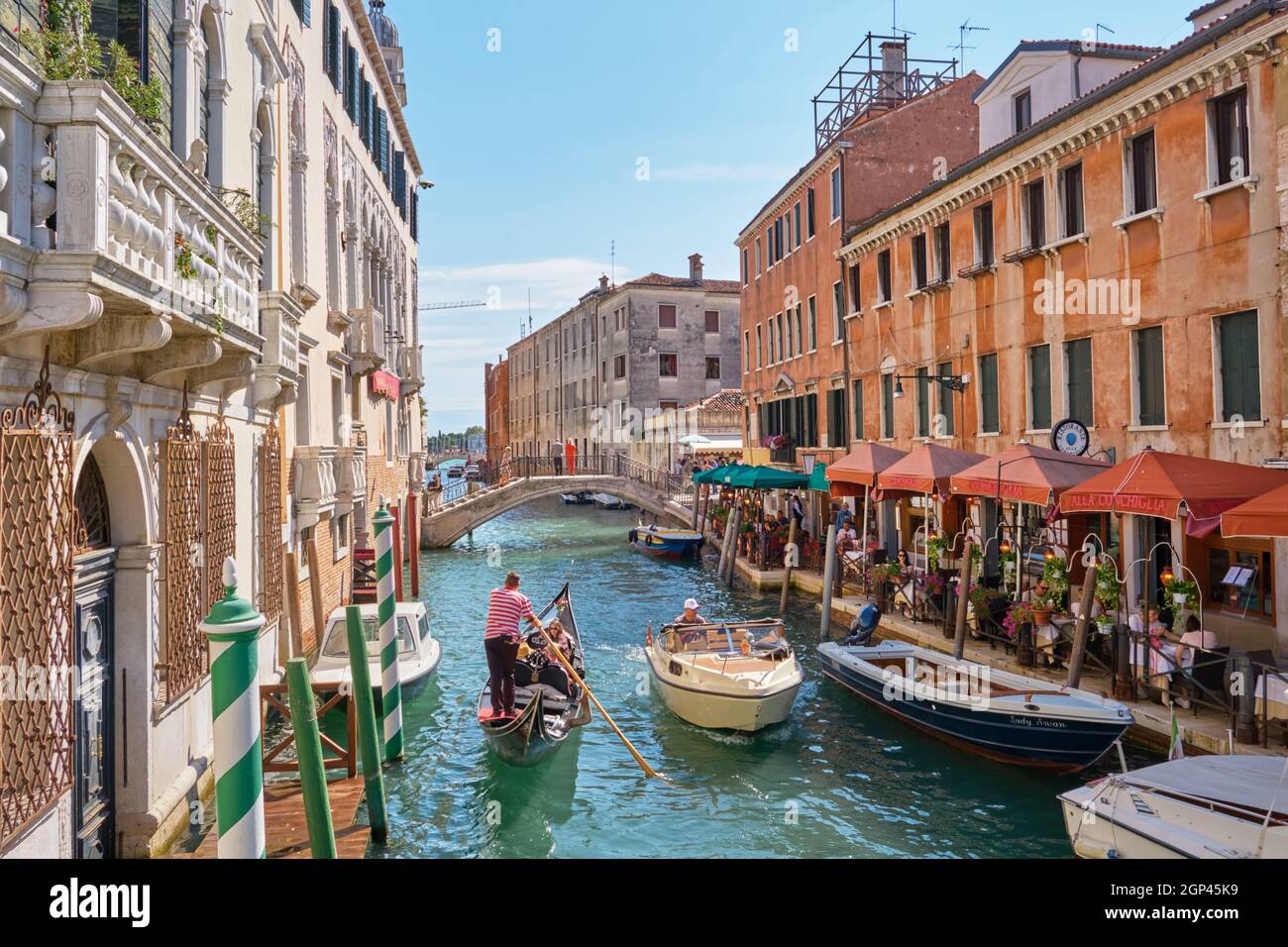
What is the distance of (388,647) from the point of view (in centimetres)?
993

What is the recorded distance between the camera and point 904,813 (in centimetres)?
894

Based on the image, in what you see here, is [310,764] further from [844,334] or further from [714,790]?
[844,334]

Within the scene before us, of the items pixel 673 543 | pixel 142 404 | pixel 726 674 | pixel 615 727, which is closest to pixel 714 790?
pixel 615 727

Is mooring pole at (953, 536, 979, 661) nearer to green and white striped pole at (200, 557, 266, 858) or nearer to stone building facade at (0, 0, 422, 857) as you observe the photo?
stone building facade at (0, 0, 422, 857)

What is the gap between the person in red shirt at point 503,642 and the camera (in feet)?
31.1

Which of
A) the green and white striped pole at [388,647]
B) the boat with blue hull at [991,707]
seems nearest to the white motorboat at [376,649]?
the green and white striped pole at [388,647]

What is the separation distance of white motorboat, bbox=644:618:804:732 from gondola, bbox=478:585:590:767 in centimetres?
147

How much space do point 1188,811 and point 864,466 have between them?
9940 mm

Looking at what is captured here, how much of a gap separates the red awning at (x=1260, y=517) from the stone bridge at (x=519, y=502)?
24.3 meters

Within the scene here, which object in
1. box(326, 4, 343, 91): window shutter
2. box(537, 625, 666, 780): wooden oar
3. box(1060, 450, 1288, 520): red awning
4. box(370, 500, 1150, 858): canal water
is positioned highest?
box(326, 4, 343, 91): window shutter

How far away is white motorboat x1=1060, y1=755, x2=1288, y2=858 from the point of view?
5.93 m

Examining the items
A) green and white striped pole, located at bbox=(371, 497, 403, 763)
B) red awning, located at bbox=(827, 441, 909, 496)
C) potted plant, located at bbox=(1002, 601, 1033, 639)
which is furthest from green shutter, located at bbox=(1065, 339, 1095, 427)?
green and white striped pole, located at bbox=(371, 497, 403, 763)

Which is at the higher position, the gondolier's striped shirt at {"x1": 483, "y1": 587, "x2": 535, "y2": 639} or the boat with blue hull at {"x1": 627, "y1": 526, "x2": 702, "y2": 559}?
the gondolier's striped shirt at {"x1": 483, "y1": 587, "x2": 535, "y2": 639}
